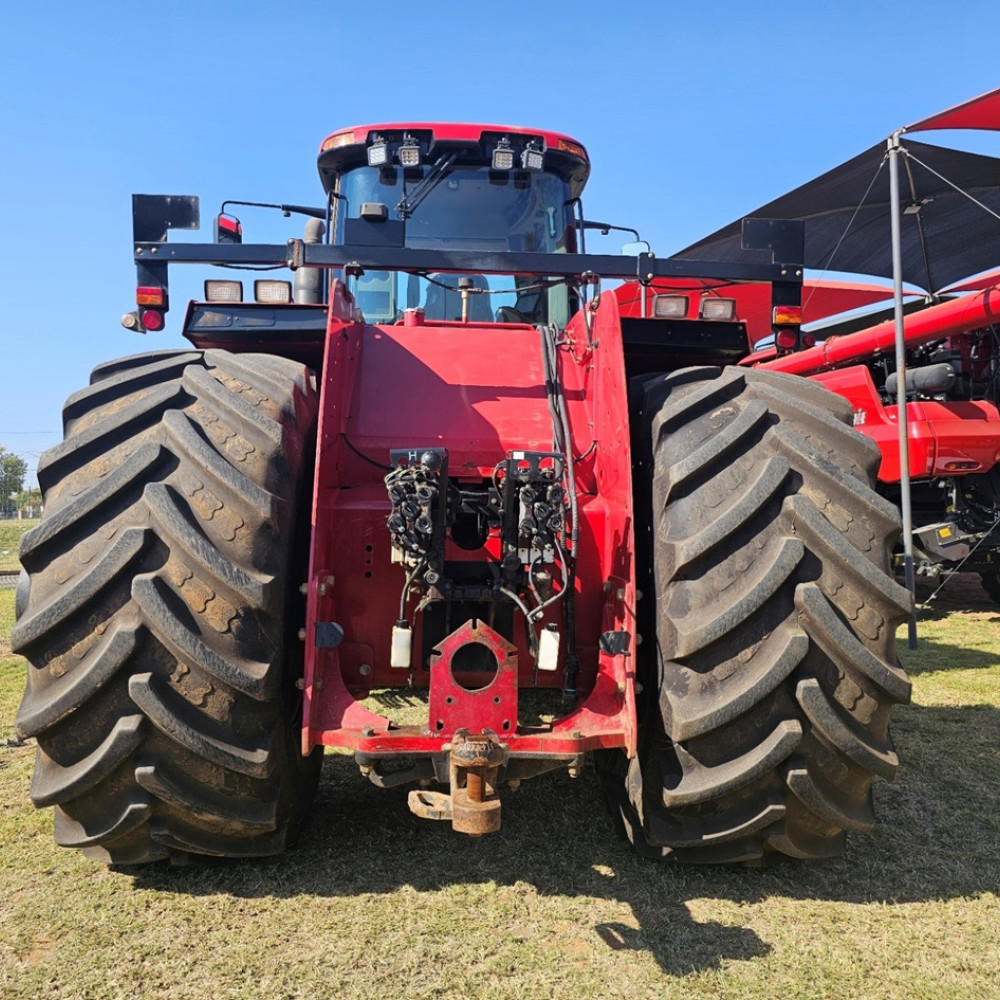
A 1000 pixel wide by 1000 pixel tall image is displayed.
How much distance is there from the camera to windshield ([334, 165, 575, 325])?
437 centimetres

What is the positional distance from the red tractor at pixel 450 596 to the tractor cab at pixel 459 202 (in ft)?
3.64

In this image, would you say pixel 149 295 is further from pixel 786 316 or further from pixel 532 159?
pixel 786 316

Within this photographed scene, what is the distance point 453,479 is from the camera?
3.07 metres

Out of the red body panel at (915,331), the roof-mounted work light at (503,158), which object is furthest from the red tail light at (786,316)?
the red body panel at (915,331)

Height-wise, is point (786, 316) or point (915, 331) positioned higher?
point (915, 331)

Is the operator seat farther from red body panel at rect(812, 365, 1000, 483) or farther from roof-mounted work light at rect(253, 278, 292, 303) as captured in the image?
red body panel at rect(812, 365, 1000, 483)

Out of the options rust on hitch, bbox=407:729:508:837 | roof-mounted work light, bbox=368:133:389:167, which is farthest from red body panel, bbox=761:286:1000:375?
rust on hitch, bbox=407:729:508:837

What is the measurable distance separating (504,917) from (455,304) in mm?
2834

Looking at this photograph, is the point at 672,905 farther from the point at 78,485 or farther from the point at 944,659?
the point at 944,659

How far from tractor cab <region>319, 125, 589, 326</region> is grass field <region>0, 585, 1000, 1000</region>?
7.82ft

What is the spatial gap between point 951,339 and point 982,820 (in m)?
6.17

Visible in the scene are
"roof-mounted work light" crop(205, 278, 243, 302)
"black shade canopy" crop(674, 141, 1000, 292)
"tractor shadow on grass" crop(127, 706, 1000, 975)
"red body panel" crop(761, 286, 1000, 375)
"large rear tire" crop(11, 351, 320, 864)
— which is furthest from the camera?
"black shade canopy" crop(674, 141, 1000, 292)

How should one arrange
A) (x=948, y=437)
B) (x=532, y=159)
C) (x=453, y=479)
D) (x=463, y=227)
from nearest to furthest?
(x=453, y=479), (x=532, y=159), (x=463, y=227), (x=948, y=437)

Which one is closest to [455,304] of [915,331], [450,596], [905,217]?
[450,596]
